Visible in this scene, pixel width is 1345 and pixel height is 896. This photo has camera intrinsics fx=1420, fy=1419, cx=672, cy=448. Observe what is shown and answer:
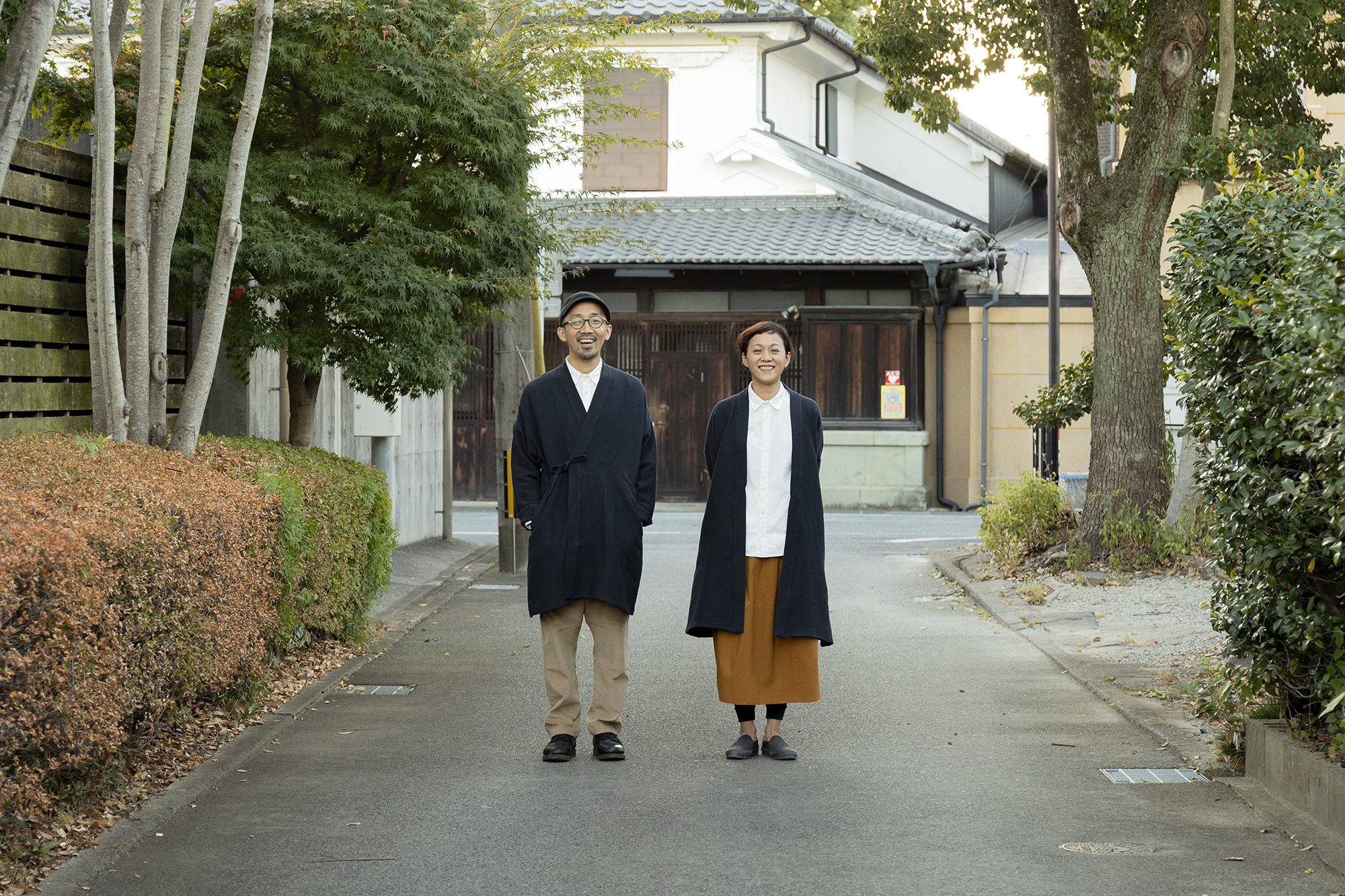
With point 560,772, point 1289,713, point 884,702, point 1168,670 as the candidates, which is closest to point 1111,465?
point 1168,670

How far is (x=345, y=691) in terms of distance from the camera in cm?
747

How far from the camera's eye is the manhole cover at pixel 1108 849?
15.2ft

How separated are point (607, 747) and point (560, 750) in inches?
7.9

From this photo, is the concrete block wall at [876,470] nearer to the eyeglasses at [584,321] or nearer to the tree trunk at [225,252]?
the tree trunk at [225,252]

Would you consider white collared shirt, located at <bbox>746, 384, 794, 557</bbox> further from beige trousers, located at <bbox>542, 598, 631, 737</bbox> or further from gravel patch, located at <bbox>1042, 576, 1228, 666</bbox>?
gravel patch, located at <bbox>1042, 576, 1228, 666</bbox>

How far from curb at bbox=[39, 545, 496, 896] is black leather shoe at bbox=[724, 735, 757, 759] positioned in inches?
79.1

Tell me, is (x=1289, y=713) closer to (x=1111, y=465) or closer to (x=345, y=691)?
(x=345, y=691)

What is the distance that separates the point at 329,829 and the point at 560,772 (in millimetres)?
1100

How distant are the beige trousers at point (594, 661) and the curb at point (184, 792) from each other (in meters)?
1.31

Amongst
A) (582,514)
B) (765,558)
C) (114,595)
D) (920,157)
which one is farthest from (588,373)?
(920,157)

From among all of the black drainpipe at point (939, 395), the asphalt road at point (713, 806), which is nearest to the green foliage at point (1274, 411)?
the asphalt road at point (713, 806)

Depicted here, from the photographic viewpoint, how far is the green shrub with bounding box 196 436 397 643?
23.3 feet

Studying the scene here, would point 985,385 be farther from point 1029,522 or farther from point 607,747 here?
point 607,747

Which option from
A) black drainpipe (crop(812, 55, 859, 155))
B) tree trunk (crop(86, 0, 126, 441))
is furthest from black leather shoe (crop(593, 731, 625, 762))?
black drainpipe (crop(812, 55, 859, 155))
